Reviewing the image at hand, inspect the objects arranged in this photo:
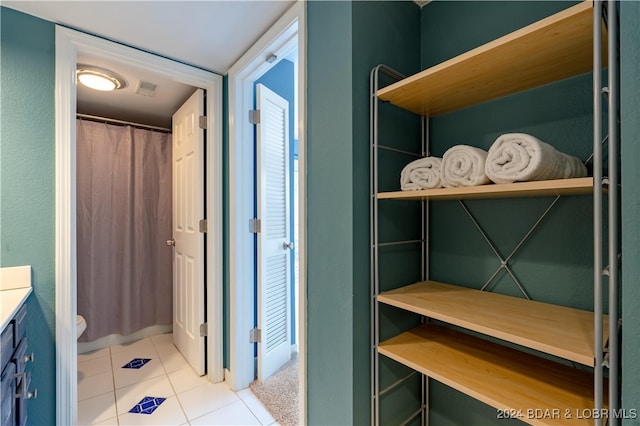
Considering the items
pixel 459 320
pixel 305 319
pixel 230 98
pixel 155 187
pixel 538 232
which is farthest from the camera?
pixel 155 187

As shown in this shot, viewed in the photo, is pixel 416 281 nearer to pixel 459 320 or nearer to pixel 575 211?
pixel 459 320

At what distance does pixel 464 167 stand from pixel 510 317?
0.49 m

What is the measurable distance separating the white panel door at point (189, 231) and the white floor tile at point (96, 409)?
1.70ft

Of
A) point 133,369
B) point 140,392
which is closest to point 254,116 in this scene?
point 140,392

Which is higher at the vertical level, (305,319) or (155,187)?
(155,187)

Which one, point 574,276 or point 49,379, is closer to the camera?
point 574,276

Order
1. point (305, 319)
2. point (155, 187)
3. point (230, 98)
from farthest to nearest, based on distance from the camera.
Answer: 1. point (155, 187)
2. point (230, 98)
3. point (305, 319)

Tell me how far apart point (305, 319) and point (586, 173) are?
3.83 feet

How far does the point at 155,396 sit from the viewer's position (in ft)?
6.08

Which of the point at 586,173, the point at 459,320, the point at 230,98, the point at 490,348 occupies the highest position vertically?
the point at 230,98

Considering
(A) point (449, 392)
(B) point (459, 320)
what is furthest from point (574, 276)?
(A) point (449, 392)

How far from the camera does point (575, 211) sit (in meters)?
0.97

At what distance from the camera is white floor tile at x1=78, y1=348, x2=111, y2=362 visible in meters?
2.35

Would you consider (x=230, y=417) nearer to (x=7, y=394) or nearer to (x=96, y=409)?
(x=96, y=409)
